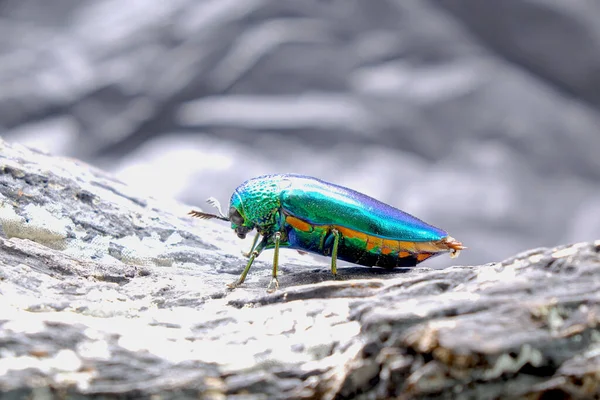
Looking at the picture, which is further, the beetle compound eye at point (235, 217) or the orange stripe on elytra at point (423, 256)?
the beetle compound eye at point (235, 217)

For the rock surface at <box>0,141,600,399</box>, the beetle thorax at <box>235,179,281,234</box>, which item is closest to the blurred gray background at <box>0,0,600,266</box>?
the beetle thorax at <box>235,179,281,234</box>

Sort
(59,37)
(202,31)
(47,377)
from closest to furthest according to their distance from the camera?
(47,377) → (202,31) → (59,37)

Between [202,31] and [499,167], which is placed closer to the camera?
[499,167]

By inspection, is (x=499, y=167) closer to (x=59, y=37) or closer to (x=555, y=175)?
(x=555, y=175)

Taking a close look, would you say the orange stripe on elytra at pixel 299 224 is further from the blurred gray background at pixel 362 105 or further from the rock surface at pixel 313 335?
the blurred gray background at pixel 362 105

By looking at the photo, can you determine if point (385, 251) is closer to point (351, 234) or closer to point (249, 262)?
point (351, 234)

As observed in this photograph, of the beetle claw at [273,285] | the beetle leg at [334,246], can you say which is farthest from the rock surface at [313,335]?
the beetle leg at [334,246]

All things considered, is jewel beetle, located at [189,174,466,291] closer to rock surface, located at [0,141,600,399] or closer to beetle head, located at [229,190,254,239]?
beetle head, located at [229,190,254,239]

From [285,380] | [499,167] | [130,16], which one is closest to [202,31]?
[130,16]

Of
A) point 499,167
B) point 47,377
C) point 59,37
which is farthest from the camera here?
point 59,37
